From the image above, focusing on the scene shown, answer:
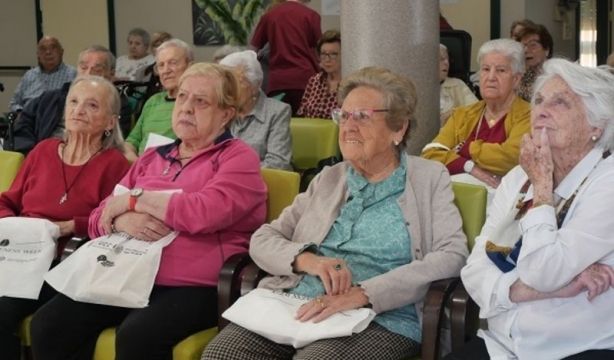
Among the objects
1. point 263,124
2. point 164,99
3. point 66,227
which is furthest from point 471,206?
point 164,99

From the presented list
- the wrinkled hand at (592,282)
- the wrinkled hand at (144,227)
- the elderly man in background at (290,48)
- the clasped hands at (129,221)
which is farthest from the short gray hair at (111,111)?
the elderly man in background at (290,48)

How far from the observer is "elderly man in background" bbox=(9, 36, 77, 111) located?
827cm

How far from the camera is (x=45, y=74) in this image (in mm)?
8375

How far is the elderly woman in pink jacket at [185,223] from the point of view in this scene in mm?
3148

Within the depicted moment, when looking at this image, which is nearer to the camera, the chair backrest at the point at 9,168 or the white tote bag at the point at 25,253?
the white tote bag at the point at 25,253

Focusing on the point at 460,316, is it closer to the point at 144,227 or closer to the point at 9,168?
the point at 144,227

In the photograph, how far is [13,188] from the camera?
12.7ft

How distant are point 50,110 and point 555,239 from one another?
4.01m

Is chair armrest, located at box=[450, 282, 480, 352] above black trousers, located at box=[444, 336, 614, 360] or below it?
above

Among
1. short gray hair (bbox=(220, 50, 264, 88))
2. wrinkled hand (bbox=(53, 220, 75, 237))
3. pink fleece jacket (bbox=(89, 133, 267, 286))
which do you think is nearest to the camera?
pink fleece jacket (bbox=(89, 133, 267, 286))

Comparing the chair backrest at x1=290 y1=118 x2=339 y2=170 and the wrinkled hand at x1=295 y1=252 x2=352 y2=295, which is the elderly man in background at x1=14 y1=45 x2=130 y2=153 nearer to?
the chair backrest at x1=290 y1=118 x2=339 y2=170

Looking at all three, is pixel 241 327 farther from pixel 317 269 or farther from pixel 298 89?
pixel 298 89

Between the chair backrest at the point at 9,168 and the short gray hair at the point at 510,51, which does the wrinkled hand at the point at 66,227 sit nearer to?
the chair backrest at the point at 9,168

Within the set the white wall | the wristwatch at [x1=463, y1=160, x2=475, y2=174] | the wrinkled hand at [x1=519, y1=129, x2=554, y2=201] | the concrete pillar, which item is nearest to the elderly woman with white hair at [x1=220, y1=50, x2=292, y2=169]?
the concrete pillar
